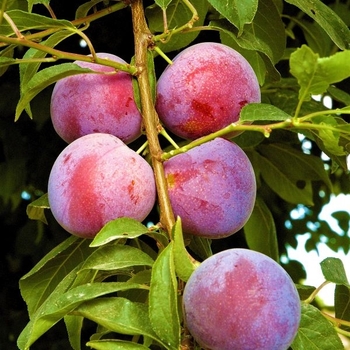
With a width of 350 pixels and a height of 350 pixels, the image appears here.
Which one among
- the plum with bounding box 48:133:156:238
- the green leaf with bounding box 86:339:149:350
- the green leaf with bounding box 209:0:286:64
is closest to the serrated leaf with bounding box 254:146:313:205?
the green leaf with bounding box 209:0:286:64

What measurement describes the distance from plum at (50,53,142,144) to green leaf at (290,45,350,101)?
0.27 meters

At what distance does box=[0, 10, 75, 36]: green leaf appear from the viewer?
3.10 ft

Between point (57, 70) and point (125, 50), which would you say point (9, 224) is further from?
point (57, 70)

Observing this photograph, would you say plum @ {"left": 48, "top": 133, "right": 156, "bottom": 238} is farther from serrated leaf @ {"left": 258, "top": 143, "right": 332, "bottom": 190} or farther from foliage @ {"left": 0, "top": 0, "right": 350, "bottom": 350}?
serrated leaf @ {"left": 258, "top": 143, "right": 332, "bottom": 190}

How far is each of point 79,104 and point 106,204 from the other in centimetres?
17

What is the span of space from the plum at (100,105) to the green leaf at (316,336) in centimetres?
34

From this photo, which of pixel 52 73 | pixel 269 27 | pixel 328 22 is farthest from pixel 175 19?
pixel 52 73

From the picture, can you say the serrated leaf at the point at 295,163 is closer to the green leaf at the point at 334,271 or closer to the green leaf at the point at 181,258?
the green leaf at the point at 334,271

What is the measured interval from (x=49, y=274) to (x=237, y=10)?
19.5 inches

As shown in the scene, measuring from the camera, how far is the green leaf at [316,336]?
2.96 feet

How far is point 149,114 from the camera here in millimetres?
920

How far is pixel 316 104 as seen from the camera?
1501mm

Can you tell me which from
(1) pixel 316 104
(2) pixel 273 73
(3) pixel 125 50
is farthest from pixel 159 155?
(3) pixel 125 50

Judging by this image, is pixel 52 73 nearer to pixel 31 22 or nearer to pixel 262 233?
pixel 31 22
